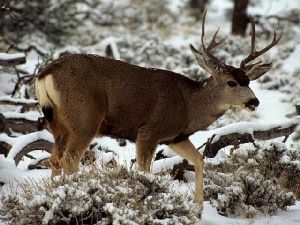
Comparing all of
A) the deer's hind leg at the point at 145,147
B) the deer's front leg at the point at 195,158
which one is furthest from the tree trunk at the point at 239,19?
the deer's hind leg at the point at 145,147

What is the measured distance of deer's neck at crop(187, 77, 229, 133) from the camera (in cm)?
714

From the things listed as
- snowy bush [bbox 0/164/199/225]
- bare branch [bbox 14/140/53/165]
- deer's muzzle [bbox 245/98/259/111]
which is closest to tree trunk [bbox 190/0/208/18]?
bare branch [bbox 14/140/53/165]

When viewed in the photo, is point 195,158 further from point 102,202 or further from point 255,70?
point 102,202

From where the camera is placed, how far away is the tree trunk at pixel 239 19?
2053 cm

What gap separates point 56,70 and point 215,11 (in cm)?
2160

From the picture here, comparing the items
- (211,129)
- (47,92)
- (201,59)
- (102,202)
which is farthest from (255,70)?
(211,129)

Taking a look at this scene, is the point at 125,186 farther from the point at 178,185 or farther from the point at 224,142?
the point at 224,142

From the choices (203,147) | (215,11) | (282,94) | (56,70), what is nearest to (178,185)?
(203,147)

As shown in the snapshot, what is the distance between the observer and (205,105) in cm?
724

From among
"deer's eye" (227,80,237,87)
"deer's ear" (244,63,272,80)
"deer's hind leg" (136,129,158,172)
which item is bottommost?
"deer's hind leg" (136,129,158,172)

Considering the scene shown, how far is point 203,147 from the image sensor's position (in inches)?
329

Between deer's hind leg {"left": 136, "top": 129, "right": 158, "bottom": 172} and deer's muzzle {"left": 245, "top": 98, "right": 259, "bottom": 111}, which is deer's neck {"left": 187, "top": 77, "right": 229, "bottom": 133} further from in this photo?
deer's hind leg {"left": 136, "top": 129, "right": 158, "bottom": 172}

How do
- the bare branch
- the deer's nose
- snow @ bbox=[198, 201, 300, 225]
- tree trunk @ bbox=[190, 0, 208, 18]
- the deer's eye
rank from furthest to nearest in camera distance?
tree trunk @ bbox=[190, 0, 208, 18] < the bare branch < the deer's eye < the deer's nose < snow @ bbox=[198, 201, 300, 225]

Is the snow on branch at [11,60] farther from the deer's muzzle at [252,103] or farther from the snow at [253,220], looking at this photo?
the snow at [253,220]
